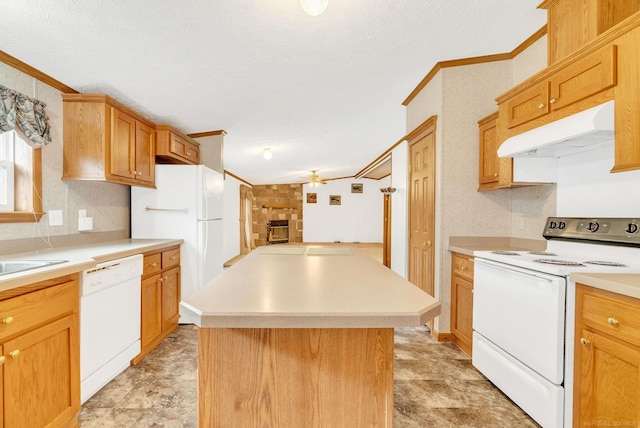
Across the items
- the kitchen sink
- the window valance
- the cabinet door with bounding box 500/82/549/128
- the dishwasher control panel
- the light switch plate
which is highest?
the cabinet door with bounding box 500/82/549/128

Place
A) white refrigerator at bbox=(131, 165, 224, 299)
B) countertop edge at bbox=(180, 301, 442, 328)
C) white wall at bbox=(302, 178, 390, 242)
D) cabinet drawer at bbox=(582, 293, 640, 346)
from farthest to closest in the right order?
white wall at bbox=(302, 178, 390, 242)
white refrigerator at bbox=(131, 165, 224, 299)
cabinet drawer at bbox=(582, 293, 640, 346)
countertop edge at bbox=(180, 301, 442, 328)

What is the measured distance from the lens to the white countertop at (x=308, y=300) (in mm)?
824

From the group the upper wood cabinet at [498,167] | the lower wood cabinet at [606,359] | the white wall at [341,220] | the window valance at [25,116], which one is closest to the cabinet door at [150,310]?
the window valance at [25,116]

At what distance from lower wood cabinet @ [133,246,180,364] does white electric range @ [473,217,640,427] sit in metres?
2.56

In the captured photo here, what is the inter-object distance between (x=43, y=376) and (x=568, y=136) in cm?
289

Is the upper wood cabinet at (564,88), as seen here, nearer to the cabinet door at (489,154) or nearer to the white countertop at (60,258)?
the cabinet door at (489,154)

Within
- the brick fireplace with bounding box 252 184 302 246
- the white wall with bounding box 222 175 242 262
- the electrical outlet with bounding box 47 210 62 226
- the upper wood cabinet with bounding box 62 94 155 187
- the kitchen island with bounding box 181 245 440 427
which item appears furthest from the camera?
the brick fireplace with bounding box 252 184 302 246

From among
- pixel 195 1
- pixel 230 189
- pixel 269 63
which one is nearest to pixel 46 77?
pixel 195 1

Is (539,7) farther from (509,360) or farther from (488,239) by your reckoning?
(509,360)

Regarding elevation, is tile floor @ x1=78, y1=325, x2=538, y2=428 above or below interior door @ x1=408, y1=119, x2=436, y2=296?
below

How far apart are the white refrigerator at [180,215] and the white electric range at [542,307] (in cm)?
259

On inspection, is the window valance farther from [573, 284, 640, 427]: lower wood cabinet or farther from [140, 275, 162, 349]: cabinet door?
[573, 284, 640, 427]: lower wood cabinet

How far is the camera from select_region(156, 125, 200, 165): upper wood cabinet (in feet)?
10.5

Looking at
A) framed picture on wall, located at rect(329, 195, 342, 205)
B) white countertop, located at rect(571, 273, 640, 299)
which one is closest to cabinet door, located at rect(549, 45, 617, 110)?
white countertop, located at rect(571, 273, 640, 299)
